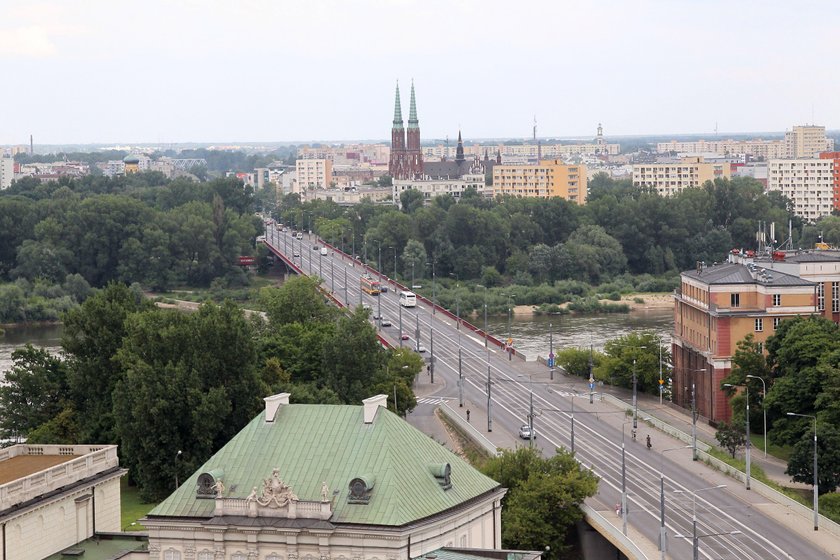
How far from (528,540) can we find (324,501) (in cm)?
1339

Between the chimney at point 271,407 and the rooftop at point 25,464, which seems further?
the rooftop at point 25,464

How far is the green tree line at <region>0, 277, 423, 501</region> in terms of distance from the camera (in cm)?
7338

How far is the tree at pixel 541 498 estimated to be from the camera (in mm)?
61125

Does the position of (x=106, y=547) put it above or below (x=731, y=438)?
above

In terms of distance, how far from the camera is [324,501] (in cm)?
4978

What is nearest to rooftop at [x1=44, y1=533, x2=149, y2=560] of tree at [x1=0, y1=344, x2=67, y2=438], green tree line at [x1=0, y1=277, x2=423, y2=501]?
green tree line at [x1=0, y1=277, x2=423, y2=501]

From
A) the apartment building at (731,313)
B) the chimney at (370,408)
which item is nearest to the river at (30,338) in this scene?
the apartment building at (731,313)

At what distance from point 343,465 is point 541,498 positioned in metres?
13.1

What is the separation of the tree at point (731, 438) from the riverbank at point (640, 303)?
86.7 m

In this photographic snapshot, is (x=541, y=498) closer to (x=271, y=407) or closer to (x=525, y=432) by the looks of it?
(x=271, y=407)

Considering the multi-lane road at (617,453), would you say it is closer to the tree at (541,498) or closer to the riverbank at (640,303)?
the tree at (541,498)

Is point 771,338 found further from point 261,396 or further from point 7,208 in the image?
point 7,208

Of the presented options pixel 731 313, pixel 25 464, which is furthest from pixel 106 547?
pixel 731 313

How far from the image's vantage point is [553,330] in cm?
14438
